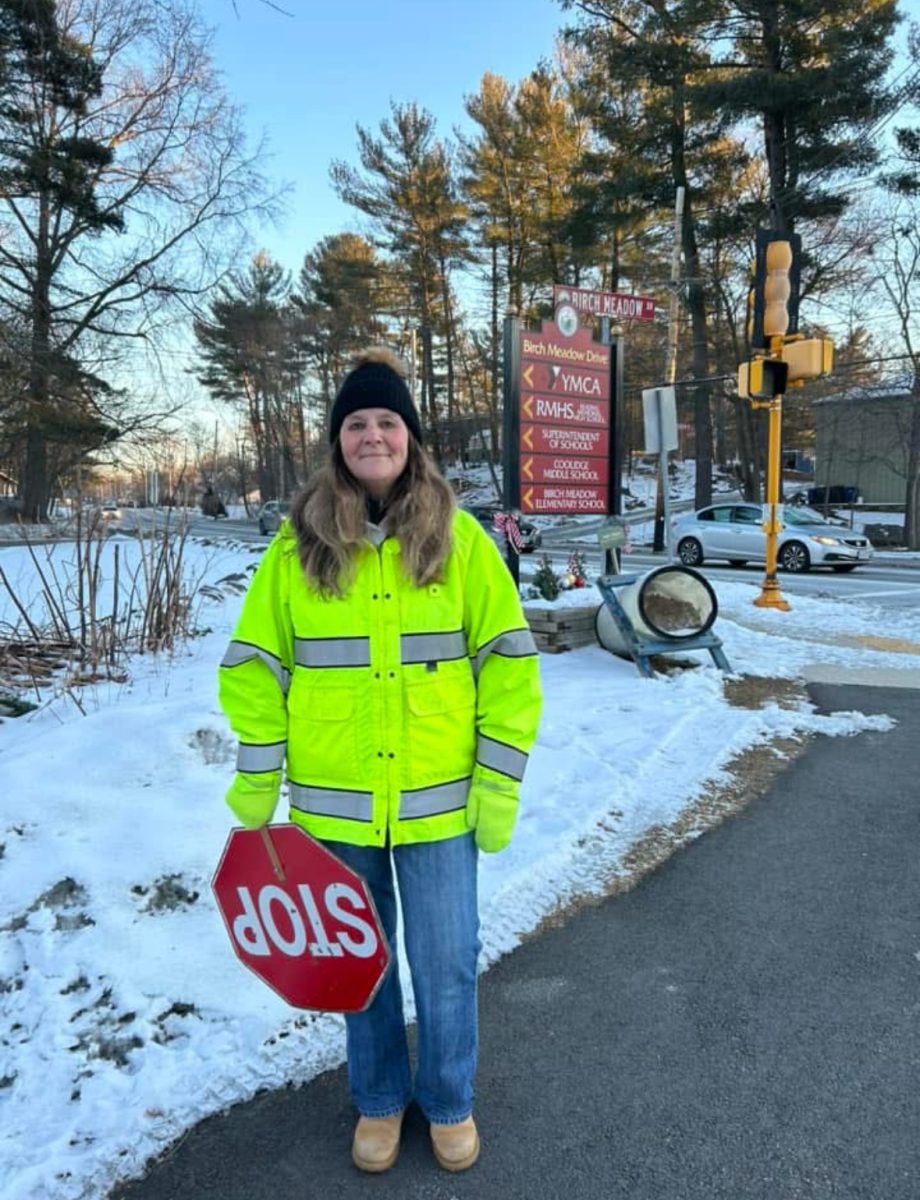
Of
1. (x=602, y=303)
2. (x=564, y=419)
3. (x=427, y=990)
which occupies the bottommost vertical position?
(x=427, y=990)

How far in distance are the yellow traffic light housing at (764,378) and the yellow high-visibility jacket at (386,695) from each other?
850 cm

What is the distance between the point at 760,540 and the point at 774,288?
9233mm

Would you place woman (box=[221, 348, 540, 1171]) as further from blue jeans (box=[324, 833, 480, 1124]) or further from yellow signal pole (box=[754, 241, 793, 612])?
yellow signal pole (box=[754, 241, 793, 612])

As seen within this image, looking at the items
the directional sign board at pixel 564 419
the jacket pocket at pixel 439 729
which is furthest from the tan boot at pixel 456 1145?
the directional sign board at pixel 564 419

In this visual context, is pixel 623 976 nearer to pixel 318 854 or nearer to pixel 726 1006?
pixel 726 1006

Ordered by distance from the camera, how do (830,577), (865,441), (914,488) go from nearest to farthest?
(830,577)
(914,488)
(865,441)

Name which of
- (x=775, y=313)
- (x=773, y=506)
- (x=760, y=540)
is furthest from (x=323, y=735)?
(x=760, y=540)

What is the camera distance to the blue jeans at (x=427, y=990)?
1843 millimetres

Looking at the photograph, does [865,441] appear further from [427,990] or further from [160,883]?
[427,990]

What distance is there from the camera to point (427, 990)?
1.87 metres

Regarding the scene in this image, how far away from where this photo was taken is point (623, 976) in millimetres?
2629

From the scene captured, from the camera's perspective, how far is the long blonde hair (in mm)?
1832

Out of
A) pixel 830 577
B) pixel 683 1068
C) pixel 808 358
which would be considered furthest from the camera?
pixel 830 577

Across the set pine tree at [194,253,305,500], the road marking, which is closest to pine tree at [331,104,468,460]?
pine tree at [194,253,305,500]
